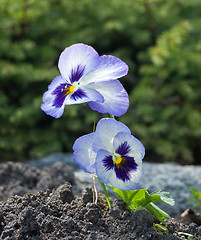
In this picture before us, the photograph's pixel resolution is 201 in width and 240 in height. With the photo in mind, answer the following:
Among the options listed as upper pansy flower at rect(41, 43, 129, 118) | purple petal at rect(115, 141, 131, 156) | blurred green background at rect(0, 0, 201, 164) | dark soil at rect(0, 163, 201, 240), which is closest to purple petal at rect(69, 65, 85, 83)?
upper pansy flower at rect(41, 43, 129, 118)

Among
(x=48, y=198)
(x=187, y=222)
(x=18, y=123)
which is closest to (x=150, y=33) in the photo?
(x=18, y=123)

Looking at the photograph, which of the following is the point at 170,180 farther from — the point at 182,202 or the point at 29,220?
the point at 29,220

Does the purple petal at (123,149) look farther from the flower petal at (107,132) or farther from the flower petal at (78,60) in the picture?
the flower petal at (78,60)

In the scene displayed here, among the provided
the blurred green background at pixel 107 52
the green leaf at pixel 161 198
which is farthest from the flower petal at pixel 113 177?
the blurred green background at pixel 107 52

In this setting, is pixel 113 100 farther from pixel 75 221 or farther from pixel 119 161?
pixel 75 221

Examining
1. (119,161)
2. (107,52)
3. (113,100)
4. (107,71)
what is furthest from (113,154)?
(107,52)

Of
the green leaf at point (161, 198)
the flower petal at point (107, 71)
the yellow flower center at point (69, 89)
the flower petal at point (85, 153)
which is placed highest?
the flower petal at point (107, 71)

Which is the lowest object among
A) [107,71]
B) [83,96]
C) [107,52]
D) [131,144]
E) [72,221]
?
[72,221]
